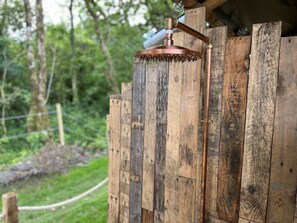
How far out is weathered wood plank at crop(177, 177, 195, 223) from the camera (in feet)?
5.18

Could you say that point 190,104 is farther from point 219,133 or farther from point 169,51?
point 169,51

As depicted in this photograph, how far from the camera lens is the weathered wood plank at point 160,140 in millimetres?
1687

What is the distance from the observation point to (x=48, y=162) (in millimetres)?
5508

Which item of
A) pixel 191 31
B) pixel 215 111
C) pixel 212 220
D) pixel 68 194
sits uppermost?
pixel 191 31

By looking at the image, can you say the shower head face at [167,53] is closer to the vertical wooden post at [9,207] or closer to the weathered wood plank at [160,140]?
the weathered wood plank at [160,140]

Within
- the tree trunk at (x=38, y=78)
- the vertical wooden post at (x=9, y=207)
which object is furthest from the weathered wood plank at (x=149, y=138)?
the tree trunk at (x=38, y=78)

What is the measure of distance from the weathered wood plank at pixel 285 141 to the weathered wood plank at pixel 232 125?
15 cm

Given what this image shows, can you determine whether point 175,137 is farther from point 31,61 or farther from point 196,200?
point 31,61

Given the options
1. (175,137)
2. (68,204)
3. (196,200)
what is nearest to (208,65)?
(175,137)

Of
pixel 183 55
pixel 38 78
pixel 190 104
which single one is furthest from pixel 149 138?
pixel 38 78

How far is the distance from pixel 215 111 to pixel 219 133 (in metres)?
0.11

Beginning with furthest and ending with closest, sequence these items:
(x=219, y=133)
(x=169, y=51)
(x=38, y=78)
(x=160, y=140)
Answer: (x=38, y=78) → (x=160, y=140) → (x=219, y=133) → (x=169, y=51)

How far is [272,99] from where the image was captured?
1.26 meters

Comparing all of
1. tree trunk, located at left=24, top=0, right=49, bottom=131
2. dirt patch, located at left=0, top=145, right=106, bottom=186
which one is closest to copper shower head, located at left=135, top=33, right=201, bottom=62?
dirt patch, located at left=0, top=145, right=106, bottom=186
